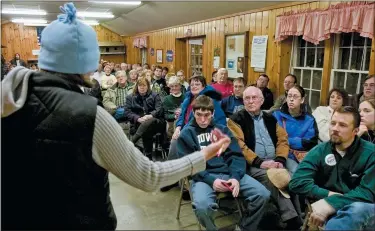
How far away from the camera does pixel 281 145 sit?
241 centimetres

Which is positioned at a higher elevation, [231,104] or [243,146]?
[231,104]

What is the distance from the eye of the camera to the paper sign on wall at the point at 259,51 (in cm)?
429

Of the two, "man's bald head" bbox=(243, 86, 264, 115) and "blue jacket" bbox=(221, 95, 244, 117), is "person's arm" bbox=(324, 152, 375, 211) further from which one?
"blue jacket" bbox=(221, 95, 244, 117)

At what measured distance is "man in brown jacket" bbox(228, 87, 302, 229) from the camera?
234 cm

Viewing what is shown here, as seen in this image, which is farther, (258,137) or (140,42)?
(140,42)

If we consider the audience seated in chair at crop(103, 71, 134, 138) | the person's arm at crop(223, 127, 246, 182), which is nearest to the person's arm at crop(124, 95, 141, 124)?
the audience seated in chair at crop(103, 71, 134, 138)

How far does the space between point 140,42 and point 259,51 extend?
5.92 metres

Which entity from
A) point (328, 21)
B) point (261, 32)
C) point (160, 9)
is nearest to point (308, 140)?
point (328, 21)

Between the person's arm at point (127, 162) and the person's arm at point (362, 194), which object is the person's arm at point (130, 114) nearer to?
the person's arm at point (362, 194)

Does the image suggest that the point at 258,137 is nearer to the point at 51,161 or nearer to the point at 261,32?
the point at 51,161

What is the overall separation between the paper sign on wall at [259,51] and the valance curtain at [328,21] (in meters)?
Answer: 0.33

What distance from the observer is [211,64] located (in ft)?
19.0

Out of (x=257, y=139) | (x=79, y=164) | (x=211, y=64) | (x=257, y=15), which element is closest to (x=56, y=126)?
(x=79, y=164)

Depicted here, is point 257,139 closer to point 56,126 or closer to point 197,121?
point 197,121
